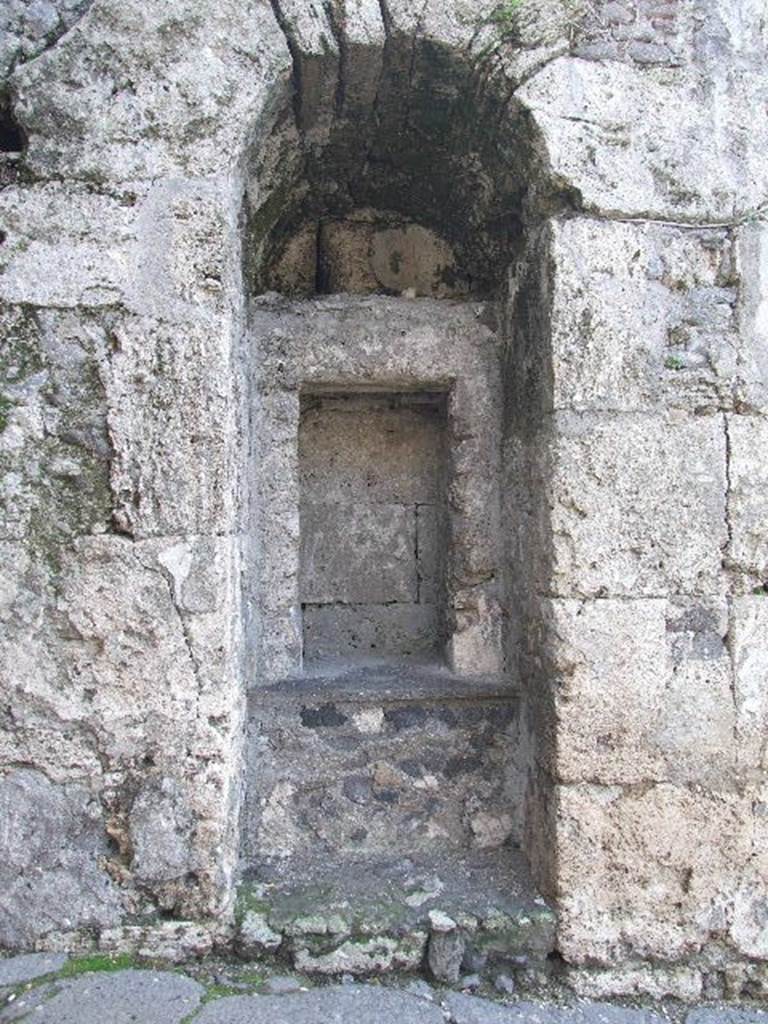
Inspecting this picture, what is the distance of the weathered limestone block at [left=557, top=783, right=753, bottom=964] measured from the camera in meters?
2.58

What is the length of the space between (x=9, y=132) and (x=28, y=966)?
2444 mm

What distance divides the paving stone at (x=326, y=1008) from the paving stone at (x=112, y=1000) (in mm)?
81

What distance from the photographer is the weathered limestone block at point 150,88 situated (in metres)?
2.47

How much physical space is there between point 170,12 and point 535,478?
5.88ft

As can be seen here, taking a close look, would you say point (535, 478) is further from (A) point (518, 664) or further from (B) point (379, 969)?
(B) point (379, 969)

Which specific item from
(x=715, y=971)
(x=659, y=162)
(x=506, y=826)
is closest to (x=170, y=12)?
(x=659, y=162)

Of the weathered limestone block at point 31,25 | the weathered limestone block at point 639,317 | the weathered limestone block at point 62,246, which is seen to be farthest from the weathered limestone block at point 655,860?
the weathered limestone block at point 31,25

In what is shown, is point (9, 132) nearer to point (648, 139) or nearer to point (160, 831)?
point (648, 139)

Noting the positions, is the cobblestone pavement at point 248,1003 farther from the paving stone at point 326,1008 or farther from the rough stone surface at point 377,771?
the rough stone surface at point 377,771

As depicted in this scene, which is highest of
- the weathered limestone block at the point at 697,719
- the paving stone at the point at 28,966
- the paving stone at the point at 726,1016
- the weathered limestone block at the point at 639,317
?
the weathered limestone block at the point at 639,317

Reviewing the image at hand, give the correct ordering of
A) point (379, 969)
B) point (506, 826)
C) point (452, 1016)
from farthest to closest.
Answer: point (506, 826) → point (379, 969) → point (452, 1016)

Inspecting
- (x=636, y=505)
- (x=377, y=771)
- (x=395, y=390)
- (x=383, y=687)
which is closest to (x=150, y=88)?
(x=395, y=390)

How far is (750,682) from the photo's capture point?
2594 millimetres

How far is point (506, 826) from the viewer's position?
2998 mm
